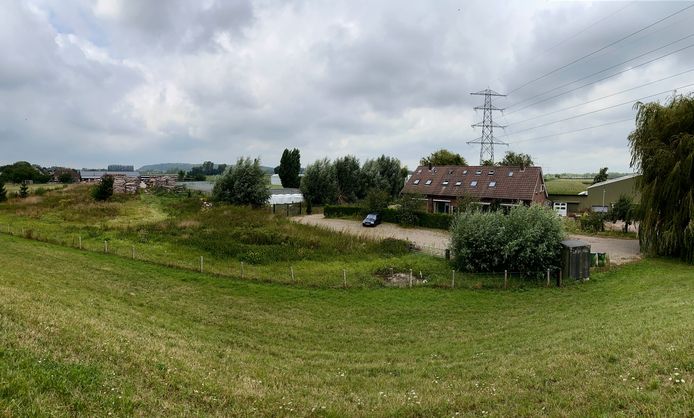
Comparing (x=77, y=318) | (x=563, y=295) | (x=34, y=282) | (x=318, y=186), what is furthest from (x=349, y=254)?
(x=318, y=186)

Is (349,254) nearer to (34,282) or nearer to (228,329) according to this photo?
(228,329)

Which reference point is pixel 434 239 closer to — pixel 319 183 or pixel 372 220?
pixel 372 220

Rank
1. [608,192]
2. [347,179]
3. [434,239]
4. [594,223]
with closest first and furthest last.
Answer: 1. [434,239]
2. [594,223]
3. [608,192]
4. [347,179]

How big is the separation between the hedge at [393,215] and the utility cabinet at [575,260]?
60.8 feet

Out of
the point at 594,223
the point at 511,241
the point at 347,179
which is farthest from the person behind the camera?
the point at 347,179

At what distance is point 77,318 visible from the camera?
26.5 ft

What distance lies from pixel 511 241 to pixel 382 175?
47.2 m

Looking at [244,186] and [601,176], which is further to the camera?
[601,176]

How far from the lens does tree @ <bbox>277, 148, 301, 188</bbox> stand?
79.6 m

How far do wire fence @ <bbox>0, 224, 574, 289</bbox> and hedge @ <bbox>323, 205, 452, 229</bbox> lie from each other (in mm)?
18495

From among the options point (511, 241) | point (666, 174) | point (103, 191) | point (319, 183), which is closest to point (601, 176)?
point (319, 183)

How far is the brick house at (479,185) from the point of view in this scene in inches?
1709

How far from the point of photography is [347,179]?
209 ft

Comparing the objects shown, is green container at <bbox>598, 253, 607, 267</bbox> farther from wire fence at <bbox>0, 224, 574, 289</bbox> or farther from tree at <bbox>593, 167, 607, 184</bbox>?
tree at <bbox>593, 167, 607, 184</bbox>
